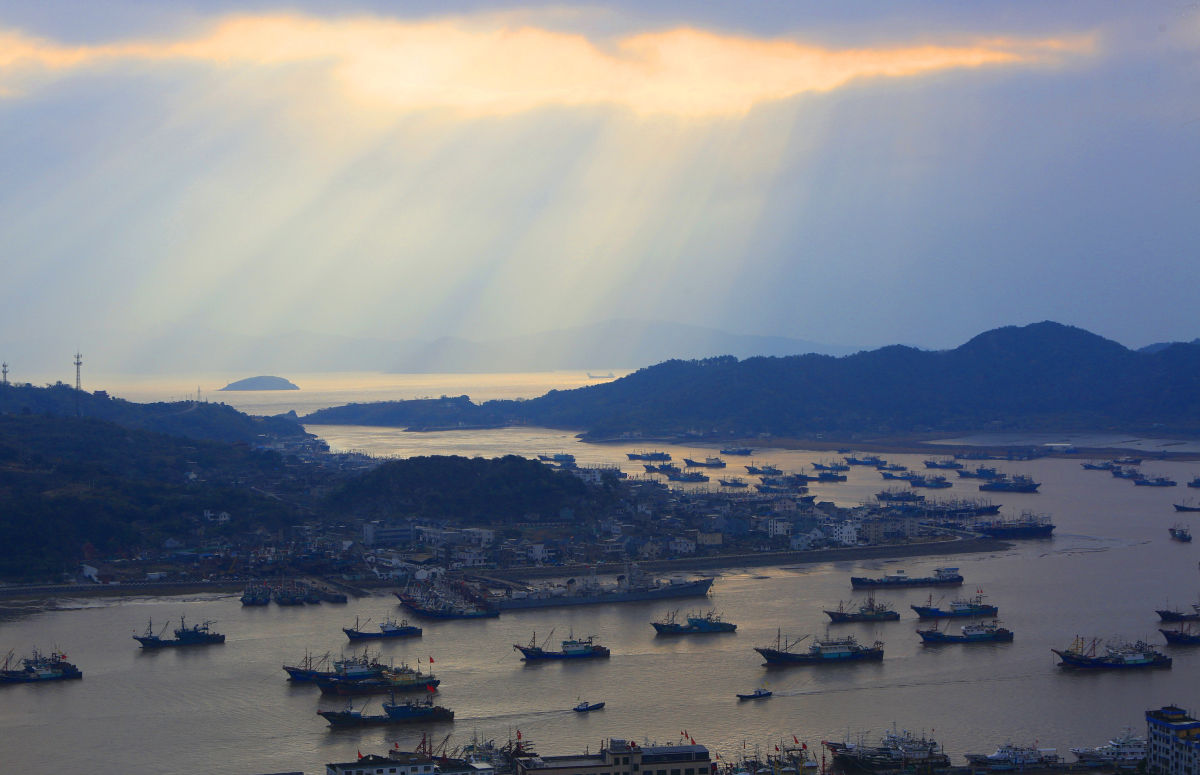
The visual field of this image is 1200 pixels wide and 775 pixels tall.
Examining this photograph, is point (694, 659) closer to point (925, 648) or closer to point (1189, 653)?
point (925, 648)

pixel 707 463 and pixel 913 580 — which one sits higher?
pixel 707 463

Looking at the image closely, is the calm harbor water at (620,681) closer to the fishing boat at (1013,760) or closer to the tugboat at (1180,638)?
the tugboat at (1180,638)

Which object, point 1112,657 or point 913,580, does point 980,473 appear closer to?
point 913,580

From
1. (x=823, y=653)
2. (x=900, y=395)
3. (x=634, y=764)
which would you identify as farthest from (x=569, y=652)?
(x=900, y=395)

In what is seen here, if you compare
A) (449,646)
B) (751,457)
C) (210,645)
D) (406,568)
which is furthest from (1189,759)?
(751,457)

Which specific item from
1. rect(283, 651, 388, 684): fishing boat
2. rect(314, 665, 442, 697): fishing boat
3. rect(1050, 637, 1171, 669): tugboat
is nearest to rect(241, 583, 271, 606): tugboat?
rect(283, 651, 388, 684): fishing boat

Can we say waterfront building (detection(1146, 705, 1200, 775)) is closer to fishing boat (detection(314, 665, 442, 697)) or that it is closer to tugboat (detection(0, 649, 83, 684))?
fishing boat (detection(314, 665, 442, 697))

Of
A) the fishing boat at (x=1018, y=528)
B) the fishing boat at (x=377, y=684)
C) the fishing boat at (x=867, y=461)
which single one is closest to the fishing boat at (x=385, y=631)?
the fishing boat at (x=377, y=684)
